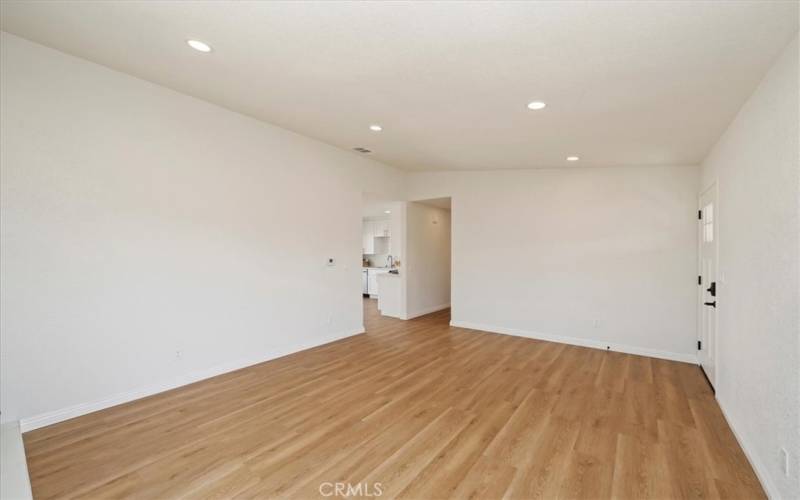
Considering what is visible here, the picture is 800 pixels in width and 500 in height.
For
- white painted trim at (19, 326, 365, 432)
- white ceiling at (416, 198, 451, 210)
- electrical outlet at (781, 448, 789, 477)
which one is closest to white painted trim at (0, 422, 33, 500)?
white painted trim at (19, 326, 365, 432)

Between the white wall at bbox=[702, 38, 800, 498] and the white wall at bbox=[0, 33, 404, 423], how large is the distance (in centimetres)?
447

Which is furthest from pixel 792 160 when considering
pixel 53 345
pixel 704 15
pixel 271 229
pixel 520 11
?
pixel 53 345

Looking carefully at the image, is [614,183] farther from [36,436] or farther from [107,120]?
[36,436]

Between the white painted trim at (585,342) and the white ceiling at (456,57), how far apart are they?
9.05ft

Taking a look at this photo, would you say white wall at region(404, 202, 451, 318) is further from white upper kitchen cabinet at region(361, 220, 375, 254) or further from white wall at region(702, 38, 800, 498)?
white wall at region(702, 38, 800, 498)

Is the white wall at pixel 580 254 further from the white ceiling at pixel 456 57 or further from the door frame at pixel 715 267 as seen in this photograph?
the white ceiling at pixel 456 57

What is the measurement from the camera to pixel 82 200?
299cm

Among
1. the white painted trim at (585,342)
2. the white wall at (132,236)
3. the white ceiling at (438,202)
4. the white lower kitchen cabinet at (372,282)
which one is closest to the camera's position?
the white wall at (132,236)

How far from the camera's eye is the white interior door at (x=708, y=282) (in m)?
3.76

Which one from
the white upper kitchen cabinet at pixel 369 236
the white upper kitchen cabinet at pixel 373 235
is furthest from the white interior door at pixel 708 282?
the white upper kitchen cabinet at pixel 369 236

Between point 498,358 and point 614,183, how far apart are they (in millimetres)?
3078

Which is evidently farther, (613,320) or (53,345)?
(613,320)

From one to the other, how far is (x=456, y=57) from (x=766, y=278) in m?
2.45

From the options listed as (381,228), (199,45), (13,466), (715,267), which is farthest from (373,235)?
(13,466)
